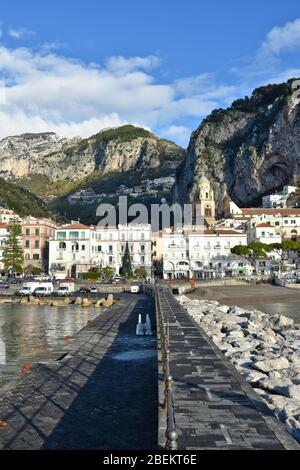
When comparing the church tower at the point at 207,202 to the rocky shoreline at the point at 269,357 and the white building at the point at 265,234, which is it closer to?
the white building at the point at 265,234

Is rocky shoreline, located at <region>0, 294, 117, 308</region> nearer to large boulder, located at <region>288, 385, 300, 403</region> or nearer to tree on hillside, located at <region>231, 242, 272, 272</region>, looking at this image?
large boulder, located at <region>288, 385, 300, 403</region>

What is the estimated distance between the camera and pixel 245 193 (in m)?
139

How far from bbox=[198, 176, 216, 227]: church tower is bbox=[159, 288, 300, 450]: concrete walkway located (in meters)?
110

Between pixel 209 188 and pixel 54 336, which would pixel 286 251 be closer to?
pixel 209 188

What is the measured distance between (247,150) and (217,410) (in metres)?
132

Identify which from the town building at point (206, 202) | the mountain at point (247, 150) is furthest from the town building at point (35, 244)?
the mountain at point (247, 150)

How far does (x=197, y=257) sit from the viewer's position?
8938 cm

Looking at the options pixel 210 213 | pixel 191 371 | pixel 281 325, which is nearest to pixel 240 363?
pixel 191 371

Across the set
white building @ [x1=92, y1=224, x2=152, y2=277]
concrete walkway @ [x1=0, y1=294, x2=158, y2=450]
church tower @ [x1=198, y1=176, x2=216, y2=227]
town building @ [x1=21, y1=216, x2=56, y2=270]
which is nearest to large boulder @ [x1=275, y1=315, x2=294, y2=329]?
concrete walkway @ [x1=0, y1=294, x2=158, y2=450]

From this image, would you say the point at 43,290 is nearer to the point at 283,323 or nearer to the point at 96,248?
the point at 96,248

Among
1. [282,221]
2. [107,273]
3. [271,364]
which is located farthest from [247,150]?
[271,364]

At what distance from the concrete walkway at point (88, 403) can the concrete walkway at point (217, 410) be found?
849 millimetres

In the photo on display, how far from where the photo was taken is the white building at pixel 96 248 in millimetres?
86500

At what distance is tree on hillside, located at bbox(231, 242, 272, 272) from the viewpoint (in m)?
85.8
